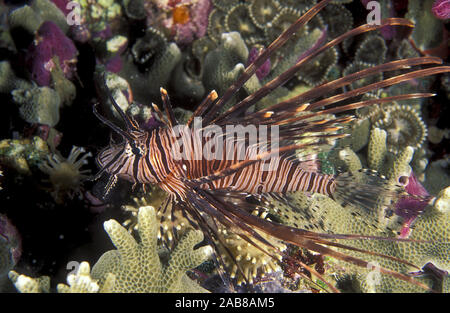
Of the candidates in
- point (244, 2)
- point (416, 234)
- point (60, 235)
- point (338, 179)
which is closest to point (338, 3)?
point (244, 2)

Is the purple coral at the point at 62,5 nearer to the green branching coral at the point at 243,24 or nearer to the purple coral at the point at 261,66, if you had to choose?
the green branching coral at the point at 243,24

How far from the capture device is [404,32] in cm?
434

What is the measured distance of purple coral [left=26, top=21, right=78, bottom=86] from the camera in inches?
147

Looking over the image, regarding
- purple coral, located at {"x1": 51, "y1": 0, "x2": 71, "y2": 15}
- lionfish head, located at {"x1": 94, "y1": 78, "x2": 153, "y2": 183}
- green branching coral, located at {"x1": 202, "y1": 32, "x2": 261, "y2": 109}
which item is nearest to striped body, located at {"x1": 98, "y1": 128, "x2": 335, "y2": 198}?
lionfish head, located at {"x1": 94, "y1": 78, "x2": 153, "y2": 183}

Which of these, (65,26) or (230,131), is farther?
(65,26)

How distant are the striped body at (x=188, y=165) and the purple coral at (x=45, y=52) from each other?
1.83m

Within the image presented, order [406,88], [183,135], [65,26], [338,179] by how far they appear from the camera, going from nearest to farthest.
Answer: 1. [183,135]
2. [338,179]
3. [65,26]
4. [406,88]

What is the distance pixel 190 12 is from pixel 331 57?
2140 mm

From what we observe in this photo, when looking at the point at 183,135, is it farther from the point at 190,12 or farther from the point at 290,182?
the point at 190,12

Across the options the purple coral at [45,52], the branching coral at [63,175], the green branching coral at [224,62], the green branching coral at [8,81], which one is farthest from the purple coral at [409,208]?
the green branching coral at [8,81]

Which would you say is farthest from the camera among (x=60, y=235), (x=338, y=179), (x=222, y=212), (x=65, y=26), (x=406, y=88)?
(x=406, y=88)

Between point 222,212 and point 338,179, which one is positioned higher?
point 338,179

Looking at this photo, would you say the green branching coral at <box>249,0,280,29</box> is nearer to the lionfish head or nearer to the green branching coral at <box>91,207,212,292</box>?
the lionfish head

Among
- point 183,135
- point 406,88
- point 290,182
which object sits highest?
point 406,88
